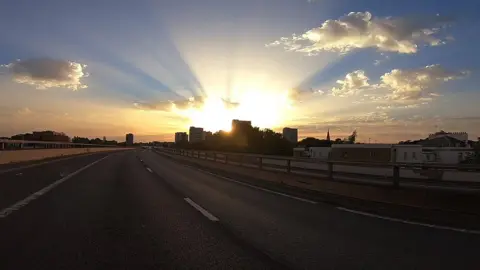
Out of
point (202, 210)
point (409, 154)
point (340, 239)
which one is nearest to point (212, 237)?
point (340, 239)

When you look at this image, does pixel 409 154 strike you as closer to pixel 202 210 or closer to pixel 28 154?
pixel 28 154

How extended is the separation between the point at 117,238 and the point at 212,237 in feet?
5.42

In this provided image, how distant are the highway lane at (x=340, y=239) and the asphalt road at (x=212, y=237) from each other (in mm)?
15

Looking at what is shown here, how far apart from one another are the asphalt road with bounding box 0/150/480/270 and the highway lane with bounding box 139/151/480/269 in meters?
0.02

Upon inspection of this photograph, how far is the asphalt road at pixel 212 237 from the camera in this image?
5828mm

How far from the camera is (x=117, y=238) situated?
23.8ft

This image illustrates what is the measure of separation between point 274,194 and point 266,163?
602cm

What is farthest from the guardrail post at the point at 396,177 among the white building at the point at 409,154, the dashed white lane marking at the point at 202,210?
the white building at the point at 409,154

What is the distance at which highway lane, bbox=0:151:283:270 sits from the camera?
18.8 ft

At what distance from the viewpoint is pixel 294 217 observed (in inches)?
383

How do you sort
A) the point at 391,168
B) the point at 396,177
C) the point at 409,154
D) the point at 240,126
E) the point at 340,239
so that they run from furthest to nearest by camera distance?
the point at 240,126 → the point at 409,154 → the point at 391,168 → the point at 396,177 → the point at 340,239

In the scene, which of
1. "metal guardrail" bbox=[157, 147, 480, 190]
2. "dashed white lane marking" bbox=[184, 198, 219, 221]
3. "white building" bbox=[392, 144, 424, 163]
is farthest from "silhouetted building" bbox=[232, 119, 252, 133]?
"dashed white lane marking" bbox=[184, 198, 219, 221]

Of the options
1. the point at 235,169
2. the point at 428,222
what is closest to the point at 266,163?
the point at 235,169

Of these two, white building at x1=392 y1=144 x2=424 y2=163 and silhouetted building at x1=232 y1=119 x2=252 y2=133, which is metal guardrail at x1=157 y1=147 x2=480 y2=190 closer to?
white building at x1=392 y1=144 x2=424 y2=163
